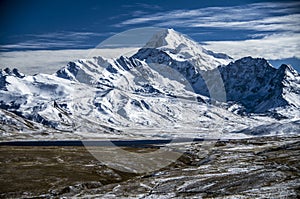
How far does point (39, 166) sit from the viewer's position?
447ft

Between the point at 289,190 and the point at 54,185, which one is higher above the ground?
the point at 289,190

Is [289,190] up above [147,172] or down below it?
above

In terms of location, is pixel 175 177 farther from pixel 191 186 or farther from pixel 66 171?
pixel 66 171

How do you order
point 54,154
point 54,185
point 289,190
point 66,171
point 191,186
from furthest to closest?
point 54,154
point 66,171
point 54,185
point 191,186
point 289,190

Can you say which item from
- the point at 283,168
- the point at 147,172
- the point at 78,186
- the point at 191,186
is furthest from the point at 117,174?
the point at 283,168

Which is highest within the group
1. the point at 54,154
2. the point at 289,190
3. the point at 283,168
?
the point at 289,190

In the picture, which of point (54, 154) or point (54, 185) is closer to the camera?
point (54, 185)

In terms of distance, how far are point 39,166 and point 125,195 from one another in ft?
173

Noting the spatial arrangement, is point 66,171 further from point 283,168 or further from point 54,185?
point 283,168

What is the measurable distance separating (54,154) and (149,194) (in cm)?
8213

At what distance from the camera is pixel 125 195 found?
3671 inches

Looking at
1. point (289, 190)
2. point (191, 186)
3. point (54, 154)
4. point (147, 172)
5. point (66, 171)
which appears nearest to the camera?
point (289, 190)

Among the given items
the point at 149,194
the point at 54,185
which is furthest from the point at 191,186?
the point at 54,185

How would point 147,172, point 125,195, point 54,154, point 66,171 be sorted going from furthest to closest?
point 54,154, point 147,172, point 66,171, point 125,195
